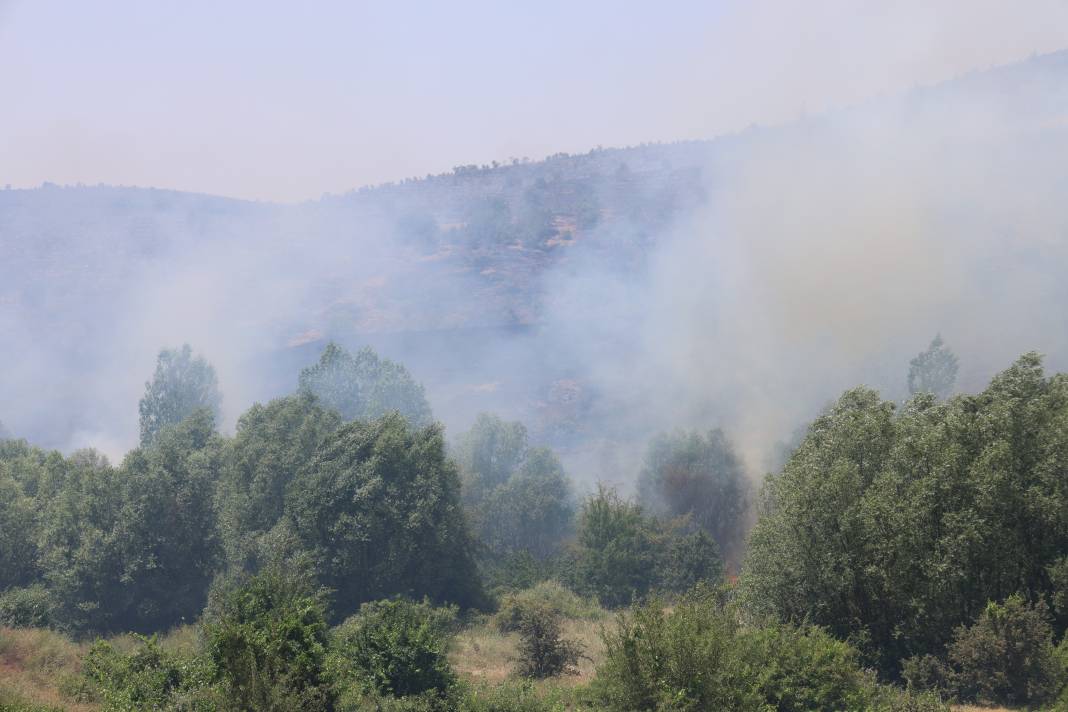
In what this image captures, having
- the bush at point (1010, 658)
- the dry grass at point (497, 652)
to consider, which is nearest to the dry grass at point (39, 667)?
the dry grass at point (497, 652)

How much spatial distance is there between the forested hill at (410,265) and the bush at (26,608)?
5440 centimetres

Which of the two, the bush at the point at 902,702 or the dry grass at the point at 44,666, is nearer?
the bush at the point at 902,702

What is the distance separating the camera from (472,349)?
114125mm

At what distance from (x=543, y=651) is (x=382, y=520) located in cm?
1704

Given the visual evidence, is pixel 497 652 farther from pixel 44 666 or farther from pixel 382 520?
pixel 44 666

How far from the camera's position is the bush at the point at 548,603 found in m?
42.3

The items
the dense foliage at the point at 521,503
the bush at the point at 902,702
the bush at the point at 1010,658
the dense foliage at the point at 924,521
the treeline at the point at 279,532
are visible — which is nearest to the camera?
the bush at the point at 902,702

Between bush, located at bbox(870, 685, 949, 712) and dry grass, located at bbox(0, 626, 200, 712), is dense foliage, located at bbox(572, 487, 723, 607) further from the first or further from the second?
bush, located at bbox(870, 685, 949, 712)

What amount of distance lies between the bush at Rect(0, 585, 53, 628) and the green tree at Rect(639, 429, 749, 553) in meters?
41.4

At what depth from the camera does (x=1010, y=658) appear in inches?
965

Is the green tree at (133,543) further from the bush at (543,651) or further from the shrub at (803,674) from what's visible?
the shrub at (803,674)

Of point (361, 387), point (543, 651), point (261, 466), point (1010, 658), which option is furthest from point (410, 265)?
point (1010, 658)

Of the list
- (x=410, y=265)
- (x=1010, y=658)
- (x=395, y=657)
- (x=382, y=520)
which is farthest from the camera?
(x=410, y=265)

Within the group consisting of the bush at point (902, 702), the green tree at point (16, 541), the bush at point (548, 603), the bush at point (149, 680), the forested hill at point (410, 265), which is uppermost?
the forested hill at point (410, 265)
